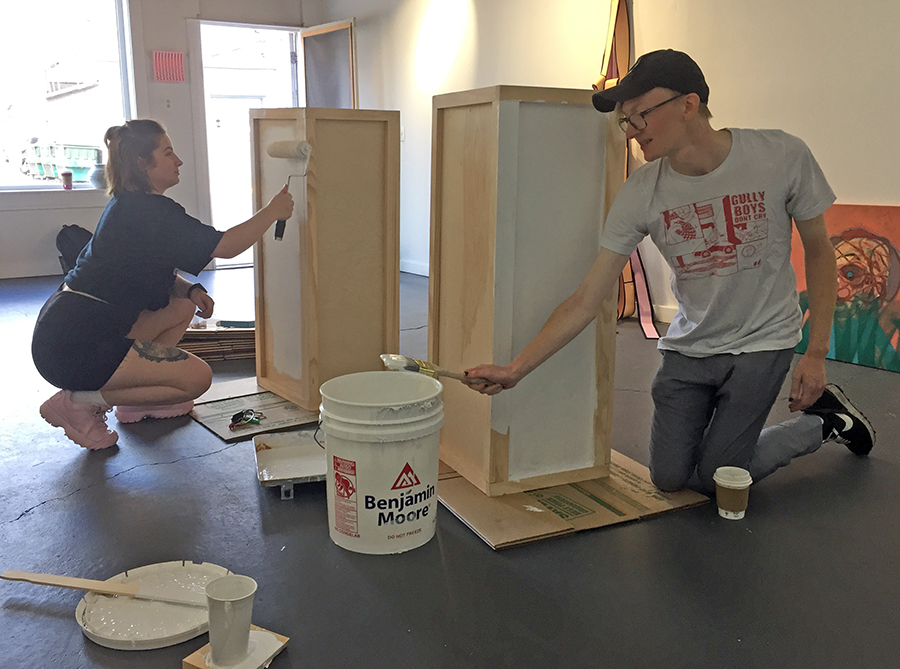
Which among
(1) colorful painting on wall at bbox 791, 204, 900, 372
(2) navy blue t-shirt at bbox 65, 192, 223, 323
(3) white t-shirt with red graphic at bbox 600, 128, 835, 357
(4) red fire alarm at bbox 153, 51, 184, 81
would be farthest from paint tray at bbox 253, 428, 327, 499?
(4) red fire alarm at bbox 153, 51, 184, 81

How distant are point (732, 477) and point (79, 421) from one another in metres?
1.97

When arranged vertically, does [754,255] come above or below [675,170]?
below

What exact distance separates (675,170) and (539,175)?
34 centimetres

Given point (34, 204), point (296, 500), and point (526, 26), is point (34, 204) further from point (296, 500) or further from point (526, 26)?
point (296, 500)

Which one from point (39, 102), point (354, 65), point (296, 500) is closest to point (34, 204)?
point (39, 102)

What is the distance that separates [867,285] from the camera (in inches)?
139

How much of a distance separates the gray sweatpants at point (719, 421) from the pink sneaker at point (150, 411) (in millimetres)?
1655

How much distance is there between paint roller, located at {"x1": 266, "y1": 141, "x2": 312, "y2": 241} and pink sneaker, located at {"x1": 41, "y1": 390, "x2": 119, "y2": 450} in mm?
837

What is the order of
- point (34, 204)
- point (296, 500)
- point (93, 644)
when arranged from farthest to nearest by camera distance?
point (34, 204), point (296, 500), point (93, 644)

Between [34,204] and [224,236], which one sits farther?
[34,204]

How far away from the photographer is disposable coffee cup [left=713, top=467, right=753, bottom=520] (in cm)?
192

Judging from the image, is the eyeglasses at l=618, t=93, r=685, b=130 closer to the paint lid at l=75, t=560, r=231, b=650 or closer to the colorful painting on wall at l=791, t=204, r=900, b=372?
the paint lid at l=75, t=560, r=231, b=650

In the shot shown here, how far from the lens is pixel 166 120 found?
6.59 m

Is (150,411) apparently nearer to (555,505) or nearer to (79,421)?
(79,421)
